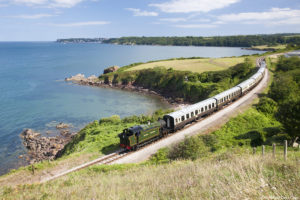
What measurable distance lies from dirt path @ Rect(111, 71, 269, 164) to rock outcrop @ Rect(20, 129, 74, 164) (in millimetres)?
19180

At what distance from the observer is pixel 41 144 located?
1559 inches

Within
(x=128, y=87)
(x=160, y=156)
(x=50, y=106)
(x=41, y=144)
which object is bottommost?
(x=41, y=144)

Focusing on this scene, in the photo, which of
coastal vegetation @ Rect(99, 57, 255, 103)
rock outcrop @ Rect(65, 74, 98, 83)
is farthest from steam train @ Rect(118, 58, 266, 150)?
rock outcrop @ Rect(65, 74, 98, 83)

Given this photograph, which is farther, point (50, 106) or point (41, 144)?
point (50, 106)

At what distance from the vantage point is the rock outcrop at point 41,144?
3612cm

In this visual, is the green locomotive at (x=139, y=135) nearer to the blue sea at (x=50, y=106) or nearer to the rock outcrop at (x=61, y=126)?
the blue sea at (x=50, y=106)

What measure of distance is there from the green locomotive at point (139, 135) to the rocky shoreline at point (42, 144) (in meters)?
17.7

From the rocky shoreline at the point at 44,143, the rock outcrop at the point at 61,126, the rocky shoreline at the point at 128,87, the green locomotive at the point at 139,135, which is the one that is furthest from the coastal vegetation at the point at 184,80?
the rocky shoreline at the point at 44,143

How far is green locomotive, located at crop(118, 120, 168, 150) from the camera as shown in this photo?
76.7 ft

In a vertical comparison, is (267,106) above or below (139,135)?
below

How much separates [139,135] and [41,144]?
82.4 ft

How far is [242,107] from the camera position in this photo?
37906mm

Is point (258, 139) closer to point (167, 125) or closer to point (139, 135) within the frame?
point (167, 125)

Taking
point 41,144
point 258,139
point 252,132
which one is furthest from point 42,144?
point 258,139
